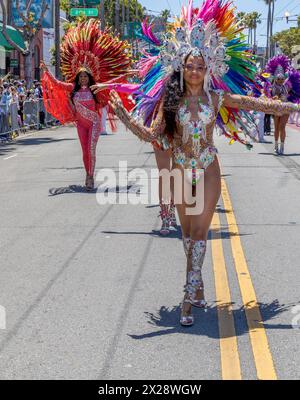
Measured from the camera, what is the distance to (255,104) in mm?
5973

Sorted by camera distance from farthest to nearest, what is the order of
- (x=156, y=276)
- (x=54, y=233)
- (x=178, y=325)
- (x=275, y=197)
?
(x=275, y=197), (x=54, y=233), (x=156, y=276), (x=178, y=325)

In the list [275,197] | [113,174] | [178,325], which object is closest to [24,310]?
[178,325]

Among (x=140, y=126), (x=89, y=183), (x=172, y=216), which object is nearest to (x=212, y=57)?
(x=140, y=126)

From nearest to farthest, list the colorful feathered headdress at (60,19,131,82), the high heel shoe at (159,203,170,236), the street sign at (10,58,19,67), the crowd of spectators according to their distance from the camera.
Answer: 1. the high heel shoe at (159,203,170,236)
2. the colorful feathered headdress at (60,19,131,82)
3. the crowd of spectators
4. the street sign at (10,58,19,67)

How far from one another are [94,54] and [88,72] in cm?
30

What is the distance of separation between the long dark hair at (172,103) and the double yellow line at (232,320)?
4.67 feet

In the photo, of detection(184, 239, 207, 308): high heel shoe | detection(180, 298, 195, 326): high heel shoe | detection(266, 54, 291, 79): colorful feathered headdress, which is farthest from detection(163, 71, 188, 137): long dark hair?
detection(266, 54, 291, 79): colorful feathered headdress

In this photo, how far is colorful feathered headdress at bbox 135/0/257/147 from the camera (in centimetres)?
584

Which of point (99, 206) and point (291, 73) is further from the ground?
point (291, 73)

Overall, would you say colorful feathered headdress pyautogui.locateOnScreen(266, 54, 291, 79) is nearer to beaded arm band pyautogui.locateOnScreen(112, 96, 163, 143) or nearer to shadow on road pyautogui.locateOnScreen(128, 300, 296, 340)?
beaded arm band pyautogui.locateOnScreen(112, 96, 163, 143)

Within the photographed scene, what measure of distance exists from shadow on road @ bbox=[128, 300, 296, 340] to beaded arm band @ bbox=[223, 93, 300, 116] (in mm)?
1508

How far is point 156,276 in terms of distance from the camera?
6848 millimetres
